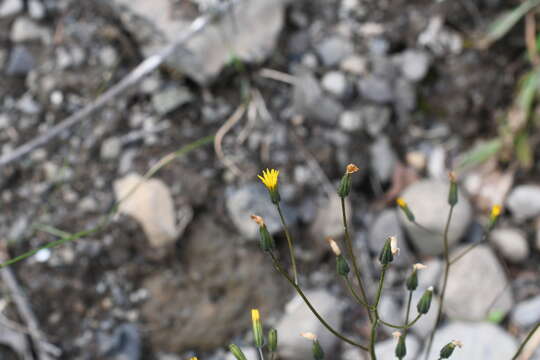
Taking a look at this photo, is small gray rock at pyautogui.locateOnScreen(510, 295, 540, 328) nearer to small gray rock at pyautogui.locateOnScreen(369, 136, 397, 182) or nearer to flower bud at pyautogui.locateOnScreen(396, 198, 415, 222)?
small gray rock at pyautogui.locateOnScreen(369, 136, 397, 182)

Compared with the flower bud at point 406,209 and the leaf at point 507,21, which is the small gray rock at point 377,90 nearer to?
the leaf at point 507,21

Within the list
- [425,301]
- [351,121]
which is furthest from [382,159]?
[425,301]

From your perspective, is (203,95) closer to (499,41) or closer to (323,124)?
(323,124)

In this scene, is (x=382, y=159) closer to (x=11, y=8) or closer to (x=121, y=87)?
(x=121, y=87)

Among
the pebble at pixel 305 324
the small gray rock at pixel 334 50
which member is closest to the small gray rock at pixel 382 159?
the small gray rock at pixel 334 50

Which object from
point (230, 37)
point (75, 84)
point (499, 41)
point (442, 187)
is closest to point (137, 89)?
point (75, 84)

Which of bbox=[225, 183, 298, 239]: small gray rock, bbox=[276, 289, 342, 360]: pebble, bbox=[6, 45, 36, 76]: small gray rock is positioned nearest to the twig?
bbox=[6, 45, 36, 76]: small gray rock
